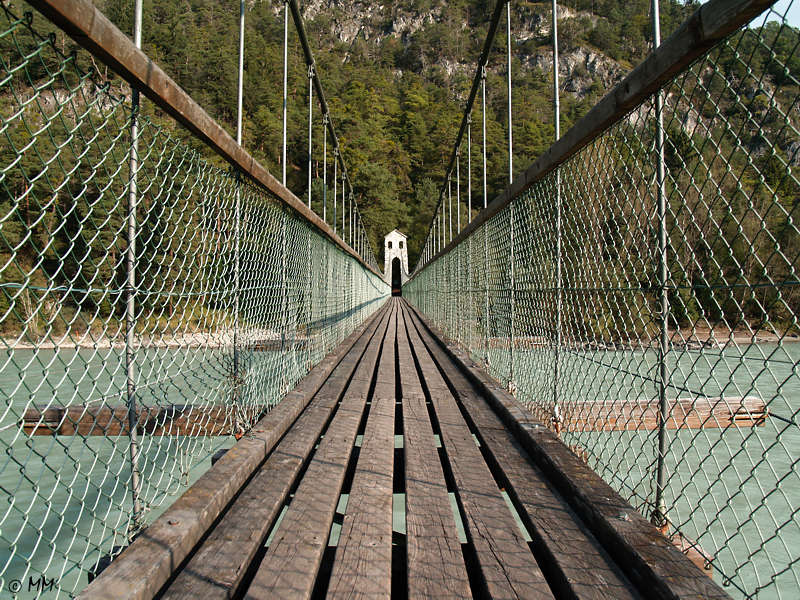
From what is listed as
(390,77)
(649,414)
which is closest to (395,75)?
(390,77)

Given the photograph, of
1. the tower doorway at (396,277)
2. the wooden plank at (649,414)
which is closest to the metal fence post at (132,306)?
Result: the wooden plank at (649,414)

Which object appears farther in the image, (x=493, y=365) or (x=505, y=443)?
(x=493, y=365)

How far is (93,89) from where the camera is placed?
0.94 metres

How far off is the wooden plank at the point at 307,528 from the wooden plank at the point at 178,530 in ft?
0.49

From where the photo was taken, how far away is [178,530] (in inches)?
36.2

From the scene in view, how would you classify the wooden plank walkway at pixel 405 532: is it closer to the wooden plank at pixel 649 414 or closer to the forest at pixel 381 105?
the wooden plank at pixel 649 414

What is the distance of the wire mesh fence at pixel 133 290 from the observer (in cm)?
83

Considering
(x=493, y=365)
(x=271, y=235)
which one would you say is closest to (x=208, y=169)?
(x=271, y=235)

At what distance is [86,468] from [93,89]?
14.4 feet

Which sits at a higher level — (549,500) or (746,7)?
(746,7)

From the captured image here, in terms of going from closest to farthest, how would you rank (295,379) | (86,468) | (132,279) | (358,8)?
1. (132,279)
2. (295,379)
3. (86,468)
4. (358,8)

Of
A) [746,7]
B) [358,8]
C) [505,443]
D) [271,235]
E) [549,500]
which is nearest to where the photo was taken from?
[746,7]

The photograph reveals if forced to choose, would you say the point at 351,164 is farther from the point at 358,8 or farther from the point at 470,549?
the point at 358,8

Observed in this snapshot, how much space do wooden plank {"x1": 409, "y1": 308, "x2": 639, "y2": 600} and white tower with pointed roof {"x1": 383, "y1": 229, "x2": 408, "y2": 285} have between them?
132ft
